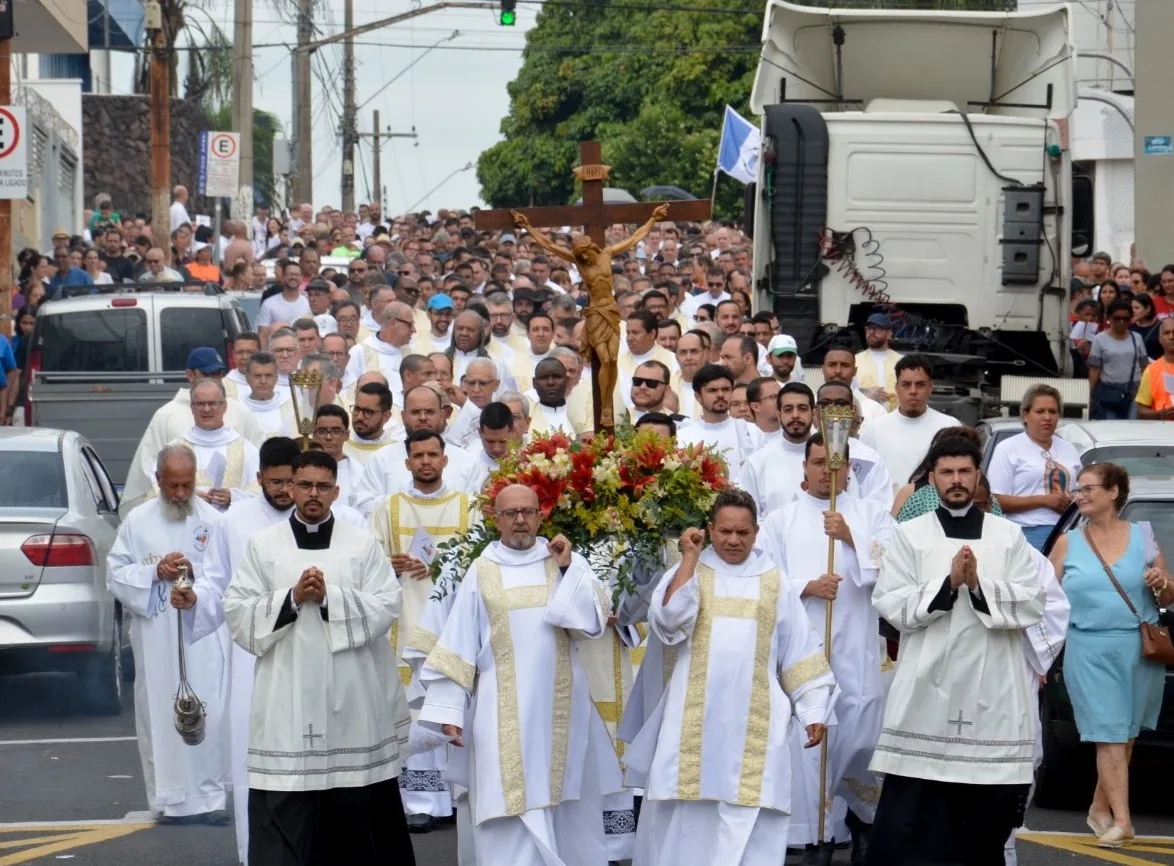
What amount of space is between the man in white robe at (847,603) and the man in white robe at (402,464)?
5.79ft

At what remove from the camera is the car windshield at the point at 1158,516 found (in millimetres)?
10758

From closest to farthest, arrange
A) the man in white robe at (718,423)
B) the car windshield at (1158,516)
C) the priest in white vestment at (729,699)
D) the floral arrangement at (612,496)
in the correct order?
the priest in white vestment at (729,699) < the floral arrangement at (612,496) < the car windshield at (1158,516) < the man in white robe at (718,423)

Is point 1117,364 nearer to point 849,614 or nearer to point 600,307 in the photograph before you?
point 849,614

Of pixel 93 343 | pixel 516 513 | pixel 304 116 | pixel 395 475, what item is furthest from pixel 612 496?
pixel 304 116

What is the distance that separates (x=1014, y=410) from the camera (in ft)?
51.5

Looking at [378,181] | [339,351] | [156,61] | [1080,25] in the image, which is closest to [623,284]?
[339,351]

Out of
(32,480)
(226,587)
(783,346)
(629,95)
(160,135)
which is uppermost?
(629,95)

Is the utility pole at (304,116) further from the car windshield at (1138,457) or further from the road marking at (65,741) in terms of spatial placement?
the car windshield at (1138,457)

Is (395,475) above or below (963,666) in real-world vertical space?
above

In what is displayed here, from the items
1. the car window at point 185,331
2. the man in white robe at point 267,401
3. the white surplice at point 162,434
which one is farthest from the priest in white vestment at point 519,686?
the car window at point 185,331

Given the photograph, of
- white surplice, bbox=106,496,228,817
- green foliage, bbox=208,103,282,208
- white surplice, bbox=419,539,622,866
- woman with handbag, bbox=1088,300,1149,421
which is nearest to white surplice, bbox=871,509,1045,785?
white surplice, bbox=419,539,622,866

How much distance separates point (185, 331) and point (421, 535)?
8.20 metres

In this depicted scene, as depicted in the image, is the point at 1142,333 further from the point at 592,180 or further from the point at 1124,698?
the point at 592,180

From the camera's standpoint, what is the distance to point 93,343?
60.5 feet
